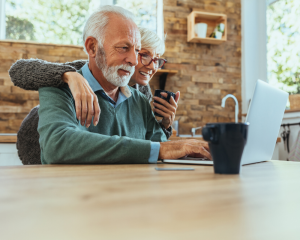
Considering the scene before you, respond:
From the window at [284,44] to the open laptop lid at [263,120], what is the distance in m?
2.68

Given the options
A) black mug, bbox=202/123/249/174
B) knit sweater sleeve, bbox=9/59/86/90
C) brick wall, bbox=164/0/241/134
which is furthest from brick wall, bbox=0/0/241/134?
black mug, bbox=202/123/249/174

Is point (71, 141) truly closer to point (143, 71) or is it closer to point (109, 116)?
point (109, 116)

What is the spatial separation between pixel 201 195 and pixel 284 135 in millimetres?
3031

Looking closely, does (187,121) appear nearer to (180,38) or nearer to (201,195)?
(180,38)

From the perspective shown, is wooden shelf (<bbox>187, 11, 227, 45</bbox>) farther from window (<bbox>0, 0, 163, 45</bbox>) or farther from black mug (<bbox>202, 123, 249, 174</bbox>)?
black mug (<bbox>202, 123, 249, 174</bbox>)

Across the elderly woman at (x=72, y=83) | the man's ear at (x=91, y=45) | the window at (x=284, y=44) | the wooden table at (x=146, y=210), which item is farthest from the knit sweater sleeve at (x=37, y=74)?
the window at (x=284, y=44)

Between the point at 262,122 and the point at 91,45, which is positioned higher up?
the point at 91,45

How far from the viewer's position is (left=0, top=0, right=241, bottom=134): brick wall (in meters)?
3.45

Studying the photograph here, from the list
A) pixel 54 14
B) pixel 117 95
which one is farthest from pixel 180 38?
pixel 117 95

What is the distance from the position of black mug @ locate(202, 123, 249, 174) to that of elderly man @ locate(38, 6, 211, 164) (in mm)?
A: 252

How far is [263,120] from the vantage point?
0.87 metres

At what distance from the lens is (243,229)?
268 millimetres

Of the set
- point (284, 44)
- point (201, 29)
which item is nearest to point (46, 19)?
point (201, 29)

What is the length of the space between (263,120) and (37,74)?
2.60ft
